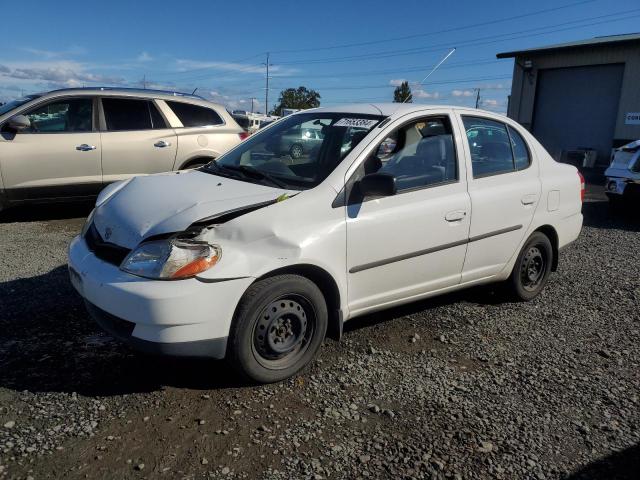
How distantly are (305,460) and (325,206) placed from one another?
149 centimetres

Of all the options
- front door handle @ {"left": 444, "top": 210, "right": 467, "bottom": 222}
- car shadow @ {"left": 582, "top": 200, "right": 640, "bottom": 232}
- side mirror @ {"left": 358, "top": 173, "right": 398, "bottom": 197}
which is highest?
side mirror @ {"left": 358, "top": 173, "right": 398, "bottom": 197}

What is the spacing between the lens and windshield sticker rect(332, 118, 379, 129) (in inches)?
154

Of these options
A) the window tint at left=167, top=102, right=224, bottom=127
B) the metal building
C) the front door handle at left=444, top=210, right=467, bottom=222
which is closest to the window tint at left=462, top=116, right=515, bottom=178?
the front door handle at left=444, top=210, right=467, bottom=222

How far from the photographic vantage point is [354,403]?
322 centimetres

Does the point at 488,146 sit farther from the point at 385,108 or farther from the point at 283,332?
the point at 283,332

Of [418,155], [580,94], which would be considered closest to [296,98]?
[580,94]

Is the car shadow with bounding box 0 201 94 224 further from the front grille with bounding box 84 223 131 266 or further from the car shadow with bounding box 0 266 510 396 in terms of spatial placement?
the front grille with bounding box 84 223 131 266

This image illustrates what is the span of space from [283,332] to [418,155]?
1.68 meters

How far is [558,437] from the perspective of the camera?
2.97 metres

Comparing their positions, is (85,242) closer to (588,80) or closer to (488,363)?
(488,363)

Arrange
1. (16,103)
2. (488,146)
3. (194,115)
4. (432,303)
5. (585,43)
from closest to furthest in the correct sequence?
(488,146)
(432,303)
(16,103)
(194,115)
(585,43)

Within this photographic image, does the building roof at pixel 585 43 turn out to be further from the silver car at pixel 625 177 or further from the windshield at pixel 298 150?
the windshield at pixel 298 150

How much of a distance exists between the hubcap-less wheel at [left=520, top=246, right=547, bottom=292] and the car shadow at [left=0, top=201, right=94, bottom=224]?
5.99 m

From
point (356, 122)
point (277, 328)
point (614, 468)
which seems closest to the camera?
point (614, 468)
